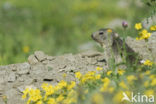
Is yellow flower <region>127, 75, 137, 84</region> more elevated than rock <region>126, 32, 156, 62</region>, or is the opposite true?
rock <region>126, 32, 156, 62</region>

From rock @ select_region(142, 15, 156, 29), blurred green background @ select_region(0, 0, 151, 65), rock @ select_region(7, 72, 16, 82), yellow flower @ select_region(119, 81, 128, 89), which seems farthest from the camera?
blurred green background @ select_region(0, 0, 151, 65)

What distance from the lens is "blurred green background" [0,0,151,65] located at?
912 cm

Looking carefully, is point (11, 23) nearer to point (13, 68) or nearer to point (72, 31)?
point (72, 31)

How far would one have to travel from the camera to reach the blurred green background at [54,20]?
9.12 metres

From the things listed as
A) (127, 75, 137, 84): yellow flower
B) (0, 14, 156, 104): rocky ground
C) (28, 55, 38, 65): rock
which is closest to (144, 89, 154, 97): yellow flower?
(127, 75, 137, 84): yellow flower

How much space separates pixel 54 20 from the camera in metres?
10.9

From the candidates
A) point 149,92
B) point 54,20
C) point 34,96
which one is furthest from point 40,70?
point 54,20

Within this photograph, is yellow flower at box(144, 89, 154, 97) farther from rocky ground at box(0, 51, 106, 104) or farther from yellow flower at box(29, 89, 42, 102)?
rocky ground at box(0, 51, 106, 104)

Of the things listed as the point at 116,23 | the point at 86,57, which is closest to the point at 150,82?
the point at 86,57

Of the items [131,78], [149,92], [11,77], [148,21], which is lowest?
[149,92]

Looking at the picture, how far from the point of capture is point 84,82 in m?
4.40

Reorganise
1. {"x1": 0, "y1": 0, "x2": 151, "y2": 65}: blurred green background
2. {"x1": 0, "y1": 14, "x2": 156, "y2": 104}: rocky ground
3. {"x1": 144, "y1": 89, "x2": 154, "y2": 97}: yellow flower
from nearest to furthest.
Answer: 1. {"x1": 144, "y1": 89, "x2": 154, "y2": 97}: yellow flower
2. {"x1": 0, "y1": 14, "x2": 156, "y2": 104}: rocky ground
3. {"x1": 0, "y1": 0, "x2": 151, "y2": 65}: blurred green background

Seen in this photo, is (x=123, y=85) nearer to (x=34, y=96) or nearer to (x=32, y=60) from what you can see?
(x=34, y=96)

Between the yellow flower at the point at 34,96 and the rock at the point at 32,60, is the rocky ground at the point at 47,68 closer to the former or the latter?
the rock at the point at 32,60
